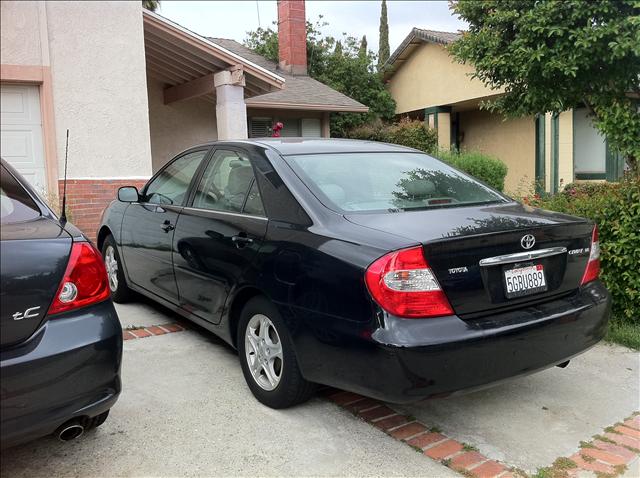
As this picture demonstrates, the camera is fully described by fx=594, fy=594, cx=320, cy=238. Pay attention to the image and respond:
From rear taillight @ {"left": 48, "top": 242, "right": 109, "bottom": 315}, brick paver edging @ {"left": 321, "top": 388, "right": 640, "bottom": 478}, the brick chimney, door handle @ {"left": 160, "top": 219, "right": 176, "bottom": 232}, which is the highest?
the brick chimney

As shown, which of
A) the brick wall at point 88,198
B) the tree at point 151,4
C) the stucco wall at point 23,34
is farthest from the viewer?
the tree at point 151,4

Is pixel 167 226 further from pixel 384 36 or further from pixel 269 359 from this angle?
pixel 384 36

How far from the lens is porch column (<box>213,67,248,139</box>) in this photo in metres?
10.1

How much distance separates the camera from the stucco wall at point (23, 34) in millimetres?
7418

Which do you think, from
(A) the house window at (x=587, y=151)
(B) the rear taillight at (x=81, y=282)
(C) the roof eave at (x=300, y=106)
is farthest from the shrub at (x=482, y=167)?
(B) the rear taillight at (x=81, y=282)

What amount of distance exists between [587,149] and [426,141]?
4.32 metres

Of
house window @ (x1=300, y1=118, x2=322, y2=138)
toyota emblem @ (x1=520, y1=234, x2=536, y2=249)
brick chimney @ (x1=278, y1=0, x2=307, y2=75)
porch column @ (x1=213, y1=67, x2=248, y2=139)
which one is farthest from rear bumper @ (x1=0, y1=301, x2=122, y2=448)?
brick chimney @ (x1=278, y1=0, x2=307, y2=75)

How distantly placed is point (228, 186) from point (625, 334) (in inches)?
127

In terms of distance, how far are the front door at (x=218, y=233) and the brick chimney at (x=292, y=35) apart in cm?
1444

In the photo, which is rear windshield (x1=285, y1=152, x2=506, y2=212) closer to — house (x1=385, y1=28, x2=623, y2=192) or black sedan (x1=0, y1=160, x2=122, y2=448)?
black sedan (x1=0, y1=160, x2=122, y2=448)

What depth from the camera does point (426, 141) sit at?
17297 mm

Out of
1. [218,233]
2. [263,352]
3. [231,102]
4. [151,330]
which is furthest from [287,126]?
[263,352]

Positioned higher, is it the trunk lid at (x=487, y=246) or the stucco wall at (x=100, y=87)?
the stucco wall at (x=100, y=87)

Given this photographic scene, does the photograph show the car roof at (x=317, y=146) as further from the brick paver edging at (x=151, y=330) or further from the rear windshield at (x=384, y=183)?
the brick paver edging at (x=151, y=330)
